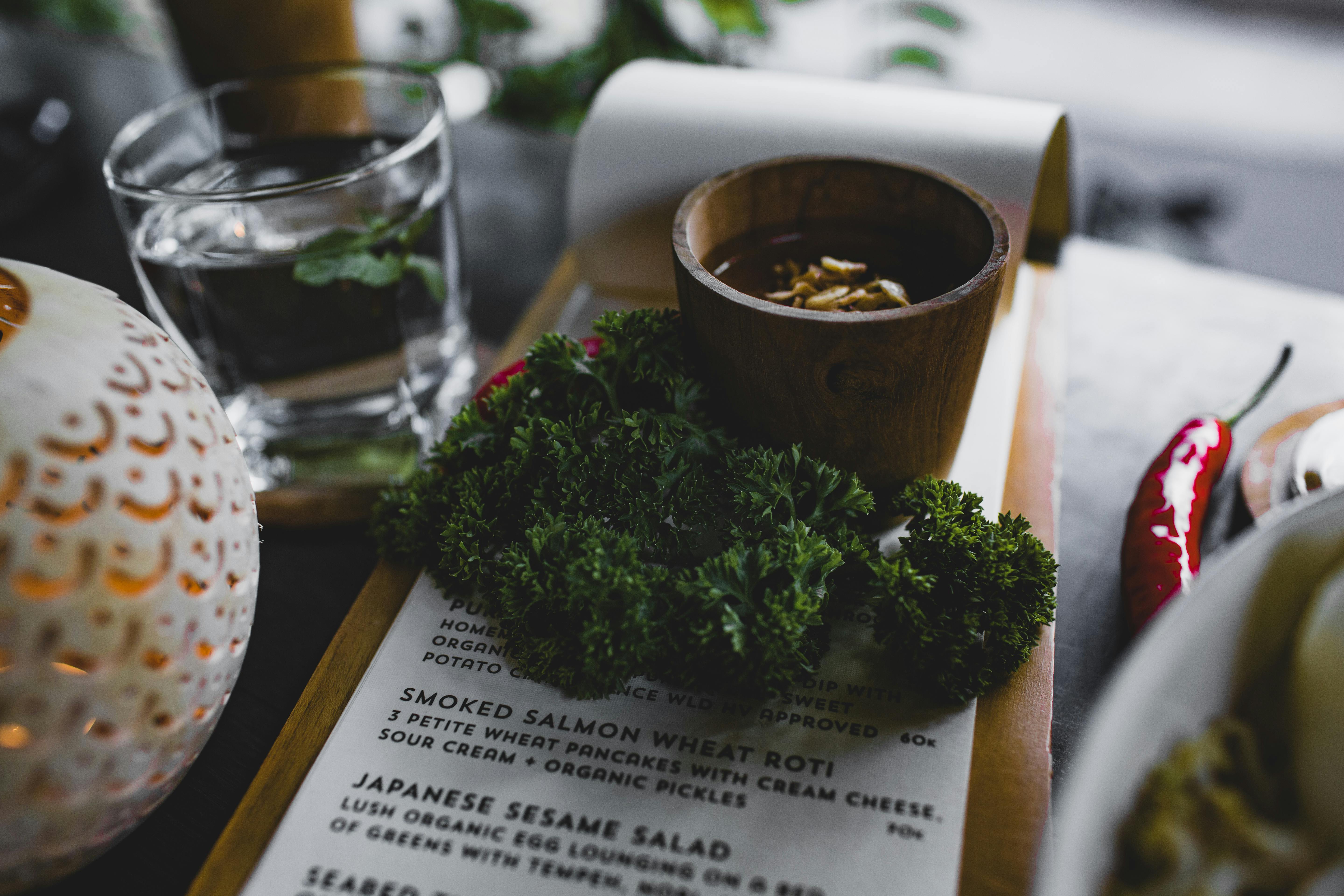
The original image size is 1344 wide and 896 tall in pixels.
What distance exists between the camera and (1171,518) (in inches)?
23.7

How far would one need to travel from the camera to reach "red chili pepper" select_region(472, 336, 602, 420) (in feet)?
2.07

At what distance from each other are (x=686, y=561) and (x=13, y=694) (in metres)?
0.35

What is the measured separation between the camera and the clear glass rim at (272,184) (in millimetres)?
601

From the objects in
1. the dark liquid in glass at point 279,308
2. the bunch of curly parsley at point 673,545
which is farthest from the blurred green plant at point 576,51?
the bunch of curly parsley at point 673,545

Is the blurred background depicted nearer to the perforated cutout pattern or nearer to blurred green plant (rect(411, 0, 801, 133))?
blurred green plant (rect(411, 0, 801, 133))

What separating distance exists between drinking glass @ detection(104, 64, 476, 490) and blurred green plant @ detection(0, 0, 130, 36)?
4.91 feet

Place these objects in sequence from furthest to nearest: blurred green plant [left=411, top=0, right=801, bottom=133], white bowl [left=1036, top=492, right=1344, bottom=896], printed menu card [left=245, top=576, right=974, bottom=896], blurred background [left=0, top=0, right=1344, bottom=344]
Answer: blurred green plant [left=411, top=0, right=801, bottom=133] → blurred background [left=0, top=0, right=1344, bottom=344] → printed menu card [left=245, top=576, right=974, bottom=896] → white bowl [left=1036, top=492, right=1344, bottom=896]

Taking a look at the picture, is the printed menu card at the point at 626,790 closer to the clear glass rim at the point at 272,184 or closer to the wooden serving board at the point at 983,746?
the wooden serving board at the point at 983,746

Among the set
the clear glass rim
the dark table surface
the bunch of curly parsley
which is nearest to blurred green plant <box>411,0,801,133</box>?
the dark table surface

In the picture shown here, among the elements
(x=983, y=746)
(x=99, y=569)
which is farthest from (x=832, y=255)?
(x=99, y=569)

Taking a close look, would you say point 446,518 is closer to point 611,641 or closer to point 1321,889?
point 611,641

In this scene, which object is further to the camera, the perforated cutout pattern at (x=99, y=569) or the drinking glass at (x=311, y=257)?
the drinking glass at (x=311, y=257)

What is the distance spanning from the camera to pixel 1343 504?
371 mm

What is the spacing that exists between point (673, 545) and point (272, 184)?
44cm
